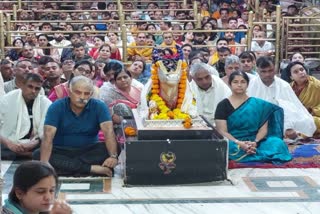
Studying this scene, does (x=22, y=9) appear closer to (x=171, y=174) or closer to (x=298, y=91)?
(x=298, y=91)

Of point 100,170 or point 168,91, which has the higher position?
point 168,91

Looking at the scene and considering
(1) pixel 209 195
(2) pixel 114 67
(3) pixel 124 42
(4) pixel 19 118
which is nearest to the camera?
(1) pixel 209 195

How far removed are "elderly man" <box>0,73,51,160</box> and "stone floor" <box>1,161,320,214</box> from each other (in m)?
0.28

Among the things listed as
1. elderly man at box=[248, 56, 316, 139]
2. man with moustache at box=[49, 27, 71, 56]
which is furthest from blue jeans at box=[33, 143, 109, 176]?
man with moustache at box=[49, 27, 71, 56]

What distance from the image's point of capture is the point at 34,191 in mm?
3432

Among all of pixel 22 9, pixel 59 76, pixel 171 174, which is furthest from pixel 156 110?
pixel 22 9

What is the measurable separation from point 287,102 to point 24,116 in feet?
9.07

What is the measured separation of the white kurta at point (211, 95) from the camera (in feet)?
25.4

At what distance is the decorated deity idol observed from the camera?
267 inches

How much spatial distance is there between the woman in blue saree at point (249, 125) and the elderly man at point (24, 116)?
1646 mm

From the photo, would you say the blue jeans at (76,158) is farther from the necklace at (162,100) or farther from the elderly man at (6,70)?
the elderly man at (6,70)

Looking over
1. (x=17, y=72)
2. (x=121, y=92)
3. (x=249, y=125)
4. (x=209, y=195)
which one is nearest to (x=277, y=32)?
(x=121, y=92)

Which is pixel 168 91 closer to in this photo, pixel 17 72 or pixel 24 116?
pixel 24 116

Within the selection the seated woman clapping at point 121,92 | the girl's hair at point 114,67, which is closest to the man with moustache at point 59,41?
the girl's hair at point 114,67
